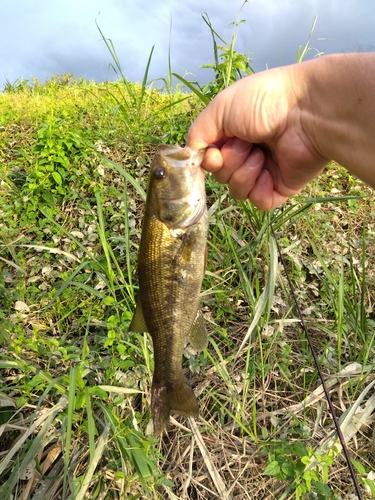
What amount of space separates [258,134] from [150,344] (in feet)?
5.44

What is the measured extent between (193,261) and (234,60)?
2.37 m

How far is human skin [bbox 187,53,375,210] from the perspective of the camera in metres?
1.75

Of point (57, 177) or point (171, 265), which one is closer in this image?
point (171, 265)

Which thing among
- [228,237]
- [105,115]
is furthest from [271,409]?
[105,115]

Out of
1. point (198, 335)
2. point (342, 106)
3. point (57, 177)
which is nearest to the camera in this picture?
point (342, 106)

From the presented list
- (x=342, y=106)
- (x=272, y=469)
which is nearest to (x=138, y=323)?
(x=272, y=469)

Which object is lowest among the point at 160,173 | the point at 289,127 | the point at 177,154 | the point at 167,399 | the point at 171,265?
the point at 167,399

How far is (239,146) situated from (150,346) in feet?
5.13

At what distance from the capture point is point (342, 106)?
5.86 ft

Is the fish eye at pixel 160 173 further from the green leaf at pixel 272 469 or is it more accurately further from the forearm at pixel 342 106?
the green leaf at pixel 272 469

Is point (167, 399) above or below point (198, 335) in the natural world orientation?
below

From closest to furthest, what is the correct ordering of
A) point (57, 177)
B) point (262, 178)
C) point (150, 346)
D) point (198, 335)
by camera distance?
point (198, 335), point (262, 178), point (150, 346), point (57, 177)

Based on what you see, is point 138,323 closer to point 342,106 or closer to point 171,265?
point 171,265

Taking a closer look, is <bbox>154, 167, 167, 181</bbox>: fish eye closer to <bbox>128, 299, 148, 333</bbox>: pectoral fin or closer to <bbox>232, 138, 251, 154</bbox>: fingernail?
<bbox>232, 138, 251, 154</bbox>: fingernail
